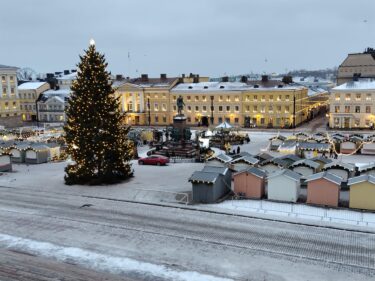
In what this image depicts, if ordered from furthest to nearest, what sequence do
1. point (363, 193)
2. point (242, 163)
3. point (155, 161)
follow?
point (155, 161) → point (242, 163) → point (363, 193)

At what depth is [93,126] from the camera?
30.6 m

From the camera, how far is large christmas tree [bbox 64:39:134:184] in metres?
30.6

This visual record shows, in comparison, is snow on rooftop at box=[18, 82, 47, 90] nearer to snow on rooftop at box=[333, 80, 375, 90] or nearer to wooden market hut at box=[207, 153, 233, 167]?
snow on rooftop at box=[333, 80, 375, 90]

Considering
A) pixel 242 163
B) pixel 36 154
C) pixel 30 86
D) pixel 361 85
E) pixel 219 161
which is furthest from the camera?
pixel 30 86

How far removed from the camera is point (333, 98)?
243 ft

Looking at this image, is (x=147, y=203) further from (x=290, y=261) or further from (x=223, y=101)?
(x=223, y=101)

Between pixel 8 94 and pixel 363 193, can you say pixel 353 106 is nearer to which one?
pixel 363 193

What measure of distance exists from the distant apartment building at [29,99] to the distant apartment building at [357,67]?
71.2 m

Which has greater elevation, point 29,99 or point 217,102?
point 29,99

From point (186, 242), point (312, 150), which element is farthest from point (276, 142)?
point (186, 242)

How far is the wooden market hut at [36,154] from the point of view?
143 feet

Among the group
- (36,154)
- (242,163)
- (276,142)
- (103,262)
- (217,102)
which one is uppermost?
(217,102)

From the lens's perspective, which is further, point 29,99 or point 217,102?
point 29,99

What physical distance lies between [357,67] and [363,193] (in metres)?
79.8
